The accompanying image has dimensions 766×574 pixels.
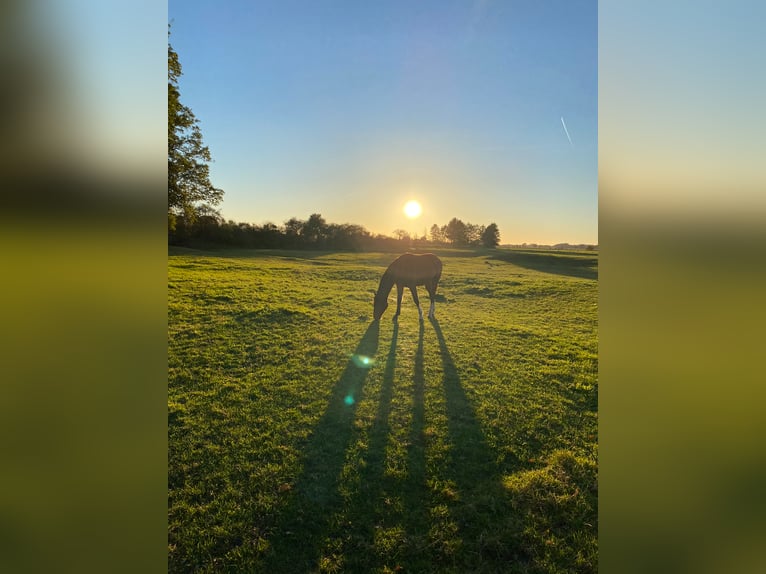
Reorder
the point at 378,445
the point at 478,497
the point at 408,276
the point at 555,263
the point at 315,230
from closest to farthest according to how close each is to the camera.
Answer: the point at 478,497, the point at 378,445, the point at 408,276, the point at 555,263, the point at 315,230

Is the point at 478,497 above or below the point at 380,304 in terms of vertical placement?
below

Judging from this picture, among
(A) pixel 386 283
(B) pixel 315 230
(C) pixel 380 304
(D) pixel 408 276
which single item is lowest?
(C) pixel 380 304

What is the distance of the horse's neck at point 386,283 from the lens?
967cm

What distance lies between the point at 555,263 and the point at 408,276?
19903 mm

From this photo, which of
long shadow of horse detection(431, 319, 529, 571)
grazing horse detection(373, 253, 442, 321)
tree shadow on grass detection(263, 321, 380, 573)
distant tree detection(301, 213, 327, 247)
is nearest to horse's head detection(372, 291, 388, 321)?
grazing horse detection(373, 253, 442, 321)

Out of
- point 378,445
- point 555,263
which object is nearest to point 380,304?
point 378,445

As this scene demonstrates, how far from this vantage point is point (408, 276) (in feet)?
33.1

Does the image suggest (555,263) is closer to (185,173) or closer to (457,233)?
(457,233)

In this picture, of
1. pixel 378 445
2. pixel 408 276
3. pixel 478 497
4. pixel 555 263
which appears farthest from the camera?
pixel 555 263

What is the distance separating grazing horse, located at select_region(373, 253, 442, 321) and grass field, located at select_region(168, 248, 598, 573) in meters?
0.67

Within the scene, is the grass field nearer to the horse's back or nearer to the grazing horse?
the grazing horse

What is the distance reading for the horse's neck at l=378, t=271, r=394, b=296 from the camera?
9.67m
